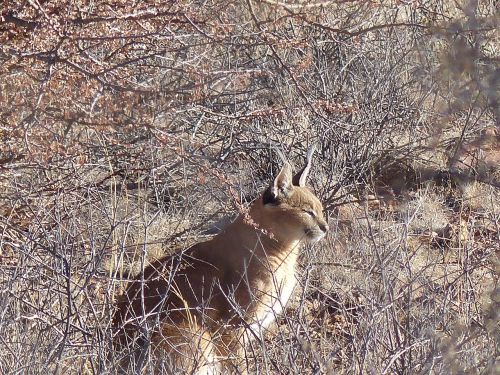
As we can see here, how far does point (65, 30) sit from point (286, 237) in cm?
276

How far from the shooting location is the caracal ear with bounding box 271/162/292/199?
7.34m

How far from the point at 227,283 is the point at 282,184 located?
46.0 inches

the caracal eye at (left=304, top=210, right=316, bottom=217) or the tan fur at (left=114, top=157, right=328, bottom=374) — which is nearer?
the tan fur at (left=114, top=157, right=328, bottom=374)

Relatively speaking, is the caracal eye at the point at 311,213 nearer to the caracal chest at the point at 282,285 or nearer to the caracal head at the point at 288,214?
the caracal head at the point at 288,214

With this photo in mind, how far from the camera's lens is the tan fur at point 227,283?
5788 mm

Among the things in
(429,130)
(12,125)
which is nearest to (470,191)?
(429,130)

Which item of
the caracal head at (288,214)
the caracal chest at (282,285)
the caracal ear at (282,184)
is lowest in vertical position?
the caracal chest at (282,285)

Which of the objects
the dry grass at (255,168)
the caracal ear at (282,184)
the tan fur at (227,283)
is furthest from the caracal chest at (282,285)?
the caracal ear at (282,184)

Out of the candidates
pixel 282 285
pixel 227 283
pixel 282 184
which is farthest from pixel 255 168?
pixel 227 283

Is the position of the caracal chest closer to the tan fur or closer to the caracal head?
the tan fur

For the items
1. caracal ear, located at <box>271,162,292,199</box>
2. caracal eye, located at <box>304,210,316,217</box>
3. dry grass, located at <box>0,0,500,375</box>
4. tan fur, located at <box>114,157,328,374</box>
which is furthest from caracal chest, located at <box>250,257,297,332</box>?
caracal ear, located at <box>271,162,292,199</box>

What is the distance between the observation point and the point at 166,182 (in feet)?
28.2

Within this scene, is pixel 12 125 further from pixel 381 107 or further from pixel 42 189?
pixel 381 107

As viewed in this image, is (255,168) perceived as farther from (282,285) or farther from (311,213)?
(282,285)
